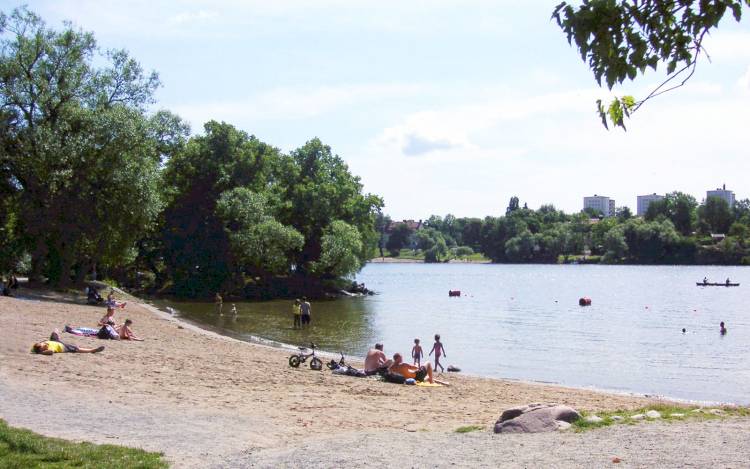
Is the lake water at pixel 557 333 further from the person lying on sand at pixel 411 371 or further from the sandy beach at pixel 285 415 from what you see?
the person lying on sand at pixel 411 371

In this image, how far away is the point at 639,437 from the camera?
10297 millimetres

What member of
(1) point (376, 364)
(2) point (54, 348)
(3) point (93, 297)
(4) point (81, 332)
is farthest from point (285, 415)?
(3) point (93, 297)

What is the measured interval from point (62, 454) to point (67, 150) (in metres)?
33.4

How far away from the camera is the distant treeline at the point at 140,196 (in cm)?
3981

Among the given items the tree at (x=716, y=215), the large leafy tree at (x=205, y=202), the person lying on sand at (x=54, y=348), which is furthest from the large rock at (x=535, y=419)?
the tree at (x=716, y=215)

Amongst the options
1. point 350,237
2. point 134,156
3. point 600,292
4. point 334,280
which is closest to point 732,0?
point 134,156

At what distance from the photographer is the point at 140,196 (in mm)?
41156

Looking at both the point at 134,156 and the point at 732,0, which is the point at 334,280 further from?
the point at 732,0

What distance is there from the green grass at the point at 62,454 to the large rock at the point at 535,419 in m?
5.45

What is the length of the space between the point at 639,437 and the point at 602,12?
681cm

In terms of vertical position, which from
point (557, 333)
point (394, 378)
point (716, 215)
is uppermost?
point (716, 215)

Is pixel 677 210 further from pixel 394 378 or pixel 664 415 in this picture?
pixel 664 415

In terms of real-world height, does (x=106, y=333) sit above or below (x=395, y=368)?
above

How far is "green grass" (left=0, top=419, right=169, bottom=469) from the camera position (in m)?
8.50
